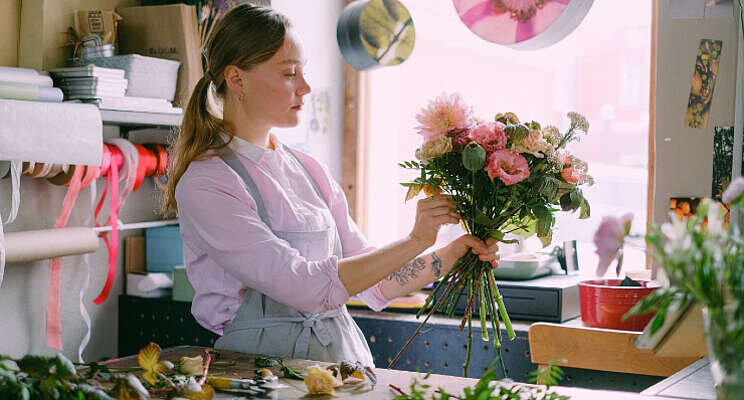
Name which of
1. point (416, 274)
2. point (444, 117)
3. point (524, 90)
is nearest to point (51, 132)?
point (416, 274)

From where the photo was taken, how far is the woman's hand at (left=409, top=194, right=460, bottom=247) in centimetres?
179

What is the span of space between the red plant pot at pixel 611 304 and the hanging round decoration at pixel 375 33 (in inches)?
38.4

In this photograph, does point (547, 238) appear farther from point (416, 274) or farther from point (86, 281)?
point (86, 281)

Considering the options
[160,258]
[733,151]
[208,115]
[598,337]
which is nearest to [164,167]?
[160,258]

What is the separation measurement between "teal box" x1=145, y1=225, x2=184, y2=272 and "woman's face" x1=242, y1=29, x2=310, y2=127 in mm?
1346

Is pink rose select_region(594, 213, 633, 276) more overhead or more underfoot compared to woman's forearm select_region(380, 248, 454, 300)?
more overhead

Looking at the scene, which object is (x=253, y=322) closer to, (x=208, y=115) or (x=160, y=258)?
(x=208, y=115)

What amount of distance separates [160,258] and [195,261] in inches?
52.3

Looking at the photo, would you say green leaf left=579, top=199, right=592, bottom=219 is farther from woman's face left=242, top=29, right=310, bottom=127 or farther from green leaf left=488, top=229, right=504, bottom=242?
woman's face left=242, top=29, right=310, bottom=127

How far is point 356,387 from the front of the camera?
1478 mm

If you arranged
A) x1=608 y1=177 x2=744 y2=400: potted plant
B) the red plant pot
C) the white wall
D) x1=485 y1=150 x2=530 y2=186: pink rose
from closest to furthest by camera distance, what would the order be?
x1=608 y1=177 x2=744 y2=400: potted plant, x1=485 y1=150 x2=530 y2=186: pink rose, the red plant pot, the white wall

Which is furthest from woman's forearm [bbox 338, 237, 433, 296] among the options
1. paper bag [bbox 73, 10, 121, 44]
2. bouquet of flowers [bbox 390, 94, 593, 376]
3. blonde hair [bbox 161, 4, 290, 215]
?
paper bag [bbox 73, 10, 121, 44]

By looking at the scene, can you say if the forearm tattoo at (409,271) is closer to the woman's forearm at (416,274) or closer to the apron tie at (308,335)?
the woman's forearm at (416,274)

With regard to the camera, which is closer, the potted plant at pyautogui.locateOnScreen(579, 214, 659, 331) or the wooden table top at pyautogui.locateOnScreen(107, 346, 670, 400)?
the wooden table top at pyautogui.locateOnScreen(107, 346, 670, 400)
